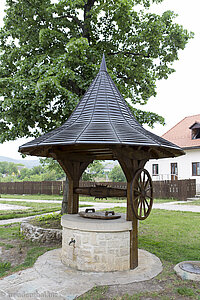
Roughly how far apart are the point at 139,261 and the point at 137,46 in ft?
23.6

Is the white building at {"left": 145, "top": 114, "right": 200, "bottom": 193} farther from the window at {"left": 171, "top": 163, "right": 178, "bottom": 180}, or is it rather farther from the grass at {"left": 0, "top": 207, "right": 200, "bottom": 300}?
the grass at {"left": 0, "top": 207, "right": 200, "bottom": 300}

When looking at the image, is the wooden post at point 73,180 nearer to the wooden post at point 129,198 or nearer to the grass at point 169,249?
the wooden post at point 129,198

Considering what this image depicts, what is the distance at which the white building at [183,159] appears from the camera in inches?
971

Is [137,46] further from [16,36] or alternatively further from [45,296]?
[45,296]

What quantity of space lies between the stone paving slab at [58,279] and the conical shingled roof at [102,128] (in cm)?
232

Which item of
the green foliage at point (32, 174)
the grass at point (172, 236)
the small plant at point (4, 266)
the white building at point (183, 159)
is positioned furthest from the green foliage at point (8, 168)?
the small plant at point (4, 266)

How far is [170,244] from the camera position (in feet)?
24.7

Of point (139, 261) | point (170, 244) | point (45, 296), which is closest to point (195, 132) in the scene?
point (170, 244)

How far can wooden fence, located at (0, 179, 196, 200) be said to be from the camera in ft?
68.2

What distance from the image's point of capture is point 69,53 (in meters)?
→ 7.94

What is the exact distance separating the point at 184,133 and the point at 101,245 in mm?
23661

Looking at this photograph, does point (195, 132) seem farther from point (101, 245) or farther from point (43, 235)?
point (101, 245)

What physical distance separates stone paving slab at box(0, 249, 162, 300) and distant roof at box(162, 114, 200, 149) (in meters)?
20.6

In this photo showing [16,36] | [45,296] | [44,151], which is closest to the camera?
[45,296]
